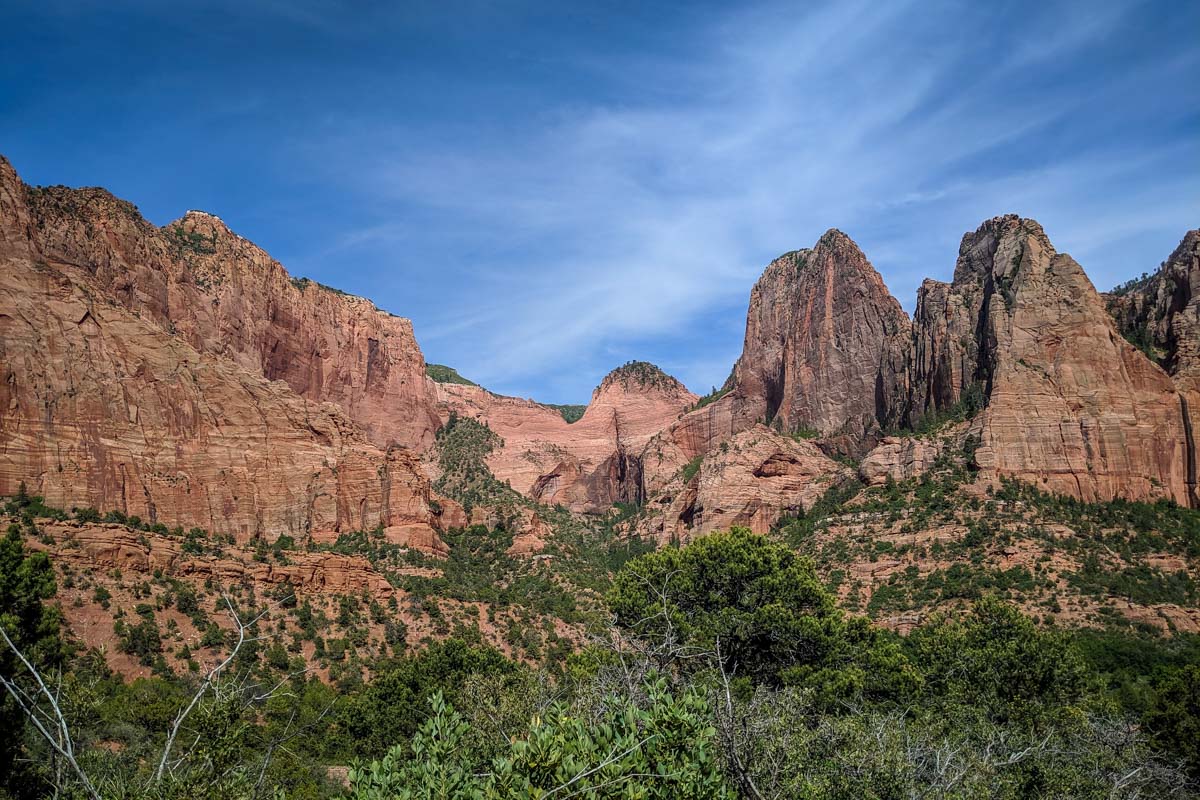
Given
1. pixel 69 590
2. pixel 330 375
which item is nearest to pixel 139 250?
pixel 330 375

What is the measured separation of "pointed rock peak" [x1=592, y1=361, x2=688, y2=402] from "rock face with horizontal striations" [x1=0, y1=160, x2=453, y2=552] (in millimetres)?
88679

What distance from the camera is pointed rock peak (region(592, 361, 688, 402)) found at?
523 ft

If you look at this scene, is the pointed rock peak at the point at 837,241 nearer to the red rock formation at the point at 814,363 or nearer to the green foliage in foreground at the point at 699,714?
the red rock formation at the point at 814,363

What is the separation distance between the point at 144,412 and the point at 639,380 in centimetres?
10926

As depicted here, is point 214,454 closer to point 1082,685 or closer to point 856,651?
point 856,651

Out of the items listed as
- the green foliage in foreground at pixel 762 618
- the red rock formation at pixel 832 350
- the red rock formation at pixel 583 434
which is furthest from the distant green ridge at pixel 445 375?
the green foliage in foreground at pixel 762 618

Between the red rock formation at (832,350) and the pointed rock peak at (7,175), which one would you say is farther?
the red rock formation at (832,350)

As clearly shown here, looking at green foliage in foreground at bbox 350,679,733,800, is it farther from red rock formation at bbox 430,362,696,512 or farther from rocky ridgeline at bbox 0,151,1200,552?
red rock formation at bbox 430,362,696,512

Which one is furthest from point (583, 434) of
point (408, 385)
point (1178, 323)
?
point (1178, 323)

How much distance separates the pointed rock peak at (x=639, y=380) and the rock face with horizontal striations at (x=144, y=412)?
88.7 meters

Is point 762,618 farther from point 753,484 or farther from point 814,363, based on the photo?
point 814,363

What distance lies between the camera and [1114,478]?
71.5m

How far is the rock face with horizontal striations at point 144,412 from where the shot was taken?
54.5m

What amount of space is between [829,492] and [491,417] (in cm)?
7957
